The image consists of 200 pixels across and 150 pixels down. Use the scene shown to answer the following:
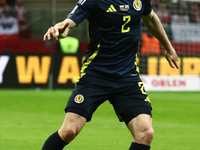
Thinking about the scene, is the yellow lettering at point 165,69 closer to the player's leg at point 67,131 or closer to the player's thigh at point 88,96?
the player's thigh at point 88,96

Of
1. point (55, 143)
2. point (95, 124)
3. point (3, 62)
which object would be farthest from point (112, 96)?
point (3, 62)

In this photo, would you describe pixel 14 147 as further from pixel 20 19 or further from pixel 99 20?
pixel 20 19

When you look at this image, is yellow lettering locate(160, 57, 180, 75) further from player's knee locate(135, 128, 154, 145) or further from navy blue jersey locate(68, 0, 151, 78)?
player's knee locate(135, 128, 154, 145)

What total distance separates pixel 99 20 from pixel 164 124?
13.6 ft

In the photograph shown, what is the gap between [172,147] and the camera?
614 cm

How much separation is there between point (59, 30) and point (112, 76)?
0.86 meters

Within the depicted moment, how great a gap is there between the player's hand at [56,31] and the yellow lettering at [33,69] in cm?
1016

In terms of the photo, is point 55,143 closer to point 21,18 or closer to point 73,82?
point 73,82

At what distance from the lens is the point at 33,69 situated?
13836 mm

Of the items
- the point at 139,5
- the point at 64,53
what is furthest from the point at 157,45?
the point at 139,5

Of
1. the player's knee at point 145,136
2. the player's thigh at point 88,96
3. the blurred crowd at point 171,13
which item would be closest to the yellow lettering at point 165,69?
the blurred crowd at point 171,13

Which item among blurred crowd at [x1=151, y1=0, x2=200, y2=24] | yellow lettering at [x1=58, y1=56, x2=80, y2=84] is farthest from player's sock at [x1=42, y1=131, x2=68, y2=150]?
blurred crowd at [x1=151, y1=0, x2=200, y2=24]

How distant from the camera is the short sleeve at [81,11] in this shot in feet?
13.3

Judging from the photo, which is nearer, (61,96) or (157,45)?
(61,96)
